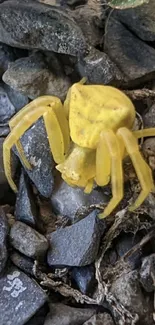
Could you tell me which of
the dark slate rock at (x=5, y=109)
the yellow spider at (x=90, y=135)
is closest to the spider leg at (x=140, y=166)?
the yellow spider at (x=90, y=135)

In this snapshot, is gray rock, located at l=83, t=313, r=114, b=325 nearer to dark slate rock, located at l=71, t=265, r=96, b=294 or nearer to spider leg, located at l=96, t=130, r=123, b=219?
dark slate rock, located at l=71, t=265, r=96, b=294

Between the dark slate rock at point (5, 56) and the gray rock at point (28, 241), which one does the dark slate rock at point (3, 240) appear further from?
the dark slate rock at point (5, 56)

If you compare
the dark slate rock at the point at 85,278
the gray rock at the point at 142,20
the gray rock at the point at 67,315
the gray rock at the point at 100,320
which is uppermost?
the gray rock at the point at 142,20

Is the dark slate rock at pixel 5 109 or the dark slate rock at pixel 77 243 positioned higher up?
the dark slate rock at pixel 5 109

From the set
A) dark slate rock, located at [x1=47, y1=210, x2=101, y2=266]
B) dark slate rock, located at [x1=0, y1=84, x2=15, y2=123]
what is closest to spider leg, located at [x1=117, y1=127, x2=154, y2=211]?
dark slate rock, located at [x1=47, y1=210, x2=101, y2=266]

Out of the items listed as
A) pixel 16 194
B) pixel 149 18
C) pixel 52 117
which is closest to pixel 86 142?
pixel 52 117

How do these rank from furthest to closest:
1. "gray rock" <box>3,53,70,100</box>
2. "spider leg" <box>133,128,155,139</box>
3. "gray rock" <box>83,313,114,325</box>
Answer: "gray rock" <box>3,53,70,100</box>
"spider leg" <box>133,128,155,139</box>
"gray rock" <box>83,313,114,325</box>

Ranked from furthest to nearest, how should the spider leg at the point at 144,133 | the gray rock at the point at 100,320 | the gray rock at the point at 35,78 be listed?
the gray rock at the point at 35,78, the spider leg at the point at 144,133, the gray rock at the point at 100,320

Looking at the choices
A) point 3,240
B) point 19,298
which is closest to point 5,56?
point 3,240
